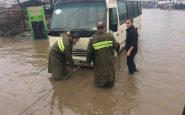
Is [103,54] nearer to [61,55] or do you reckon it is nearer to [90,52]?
[90,52]

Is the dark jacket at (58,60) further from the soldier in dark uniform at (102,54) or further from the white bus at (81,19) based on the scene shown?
the soldier in dark uniform at (102,54)

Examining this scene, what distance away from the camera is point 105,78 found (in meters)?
7.36

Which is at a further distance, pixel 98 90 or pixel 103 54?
pixel 98 90

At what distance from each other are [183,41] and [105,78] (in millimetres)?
9058

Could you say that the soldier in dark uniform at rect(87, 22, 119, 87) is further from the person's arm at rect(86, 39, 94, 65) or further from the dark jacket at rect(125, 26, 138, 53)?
the dark jacket at rect(125, 26, 138, 53)

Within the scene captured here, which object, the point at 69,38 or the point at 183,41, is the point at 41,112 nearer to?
the point at 69,38

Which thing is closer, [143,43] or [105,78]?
[105,78]

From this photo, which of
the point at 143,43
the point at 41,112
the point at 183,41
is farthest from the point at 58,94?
the point at 183,41

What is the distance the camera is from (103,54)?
7.19 m

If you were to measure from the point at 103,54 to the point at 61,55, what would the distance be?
64.8 inches

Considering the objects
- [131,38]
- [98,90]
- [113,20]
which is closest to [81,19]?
[113,20]

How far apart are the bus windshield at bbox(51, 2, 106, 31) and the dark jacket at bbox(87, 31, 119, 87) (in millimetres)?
1726

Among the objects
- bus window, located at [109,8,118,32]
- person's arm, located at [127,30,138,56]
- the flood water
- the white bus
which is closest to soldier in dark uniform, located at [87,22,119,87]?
the flood water

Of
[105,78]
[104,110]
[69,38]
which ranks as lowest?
[104,110]
